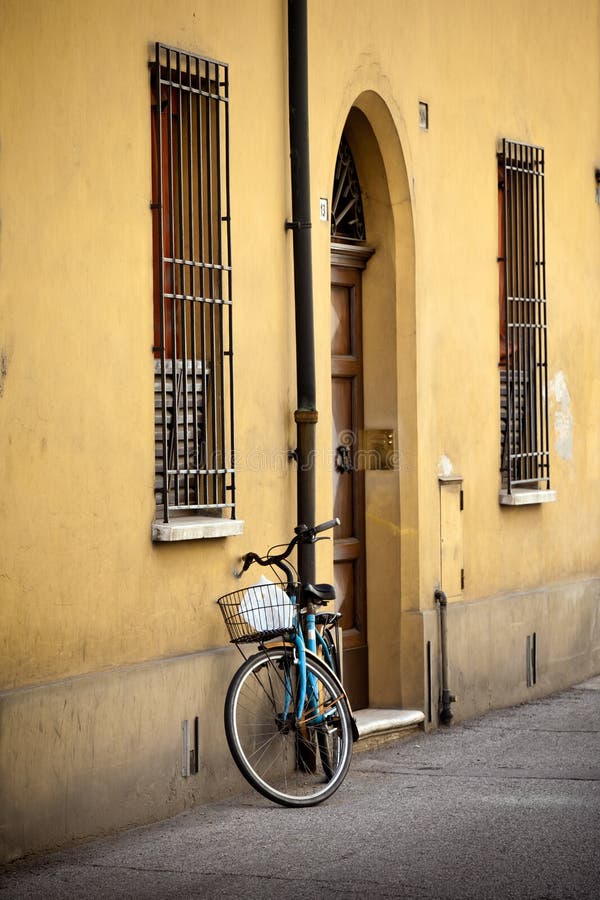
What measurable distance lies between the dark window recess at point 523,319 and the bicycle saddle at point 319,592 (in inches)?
128

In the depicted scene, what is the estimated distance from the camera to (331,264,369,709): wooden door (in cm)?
964

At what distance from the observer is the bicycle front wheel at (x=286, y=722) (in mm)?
7539

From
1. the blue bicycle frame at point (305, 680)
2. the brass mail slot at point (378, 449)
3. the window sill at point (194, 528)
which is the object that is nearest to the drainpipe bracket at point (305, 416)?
the window sill at point (194, 528)

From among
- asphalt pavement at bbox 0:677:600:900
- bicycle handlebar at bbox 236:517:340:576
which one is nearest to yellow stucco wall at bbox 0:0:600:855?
bicycle handlebar at bbox 236:517:340:576

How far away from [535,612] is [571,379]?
2021 mm

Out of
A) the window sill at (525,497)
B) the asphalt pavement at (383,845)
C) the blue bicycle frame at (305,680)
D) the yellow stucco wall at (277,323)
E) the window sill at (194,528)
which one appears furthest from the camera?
the window sill at (525,497)

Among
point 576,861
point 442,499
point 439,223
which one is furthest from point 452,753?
point 439,223

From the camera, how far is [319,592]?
7.93 meters

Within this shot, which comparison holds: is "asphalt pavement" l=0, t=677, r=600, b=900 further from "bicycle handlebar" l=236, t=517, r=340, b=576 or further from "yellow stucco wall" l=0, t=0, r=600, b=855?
"bicycle handlebar" l=236, t=517, r=340, b=576

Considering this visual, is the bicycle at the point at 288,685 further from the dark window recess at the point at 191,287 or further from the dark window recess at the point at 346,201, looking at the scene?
the dark window recess at the point at 346,201

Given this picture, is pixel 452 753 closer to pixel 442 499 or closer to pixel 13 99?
pixel 442 499

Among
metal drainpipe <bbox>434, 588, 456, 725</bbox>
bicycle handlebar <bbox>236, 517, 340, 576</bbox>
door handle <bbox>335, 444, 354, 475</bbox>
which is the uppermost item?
door handle <bbox>335, 444, 354, 475</bbox>

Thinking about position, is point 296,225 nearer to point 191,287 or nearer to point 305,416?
point 191,287

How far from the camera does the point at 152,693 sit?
7262mm
